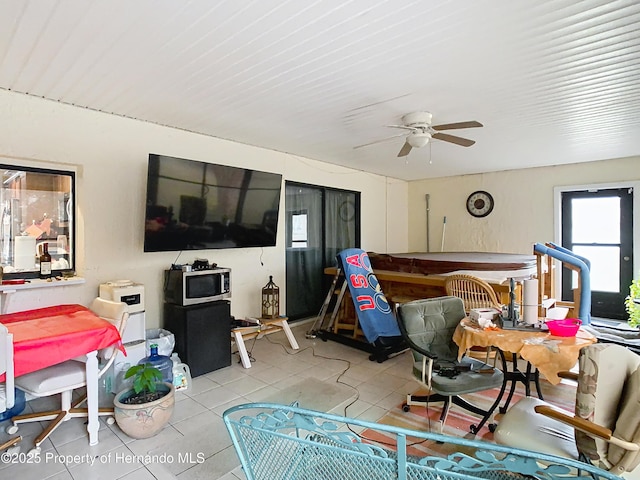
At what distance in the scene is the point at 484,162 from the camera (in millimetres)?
5598

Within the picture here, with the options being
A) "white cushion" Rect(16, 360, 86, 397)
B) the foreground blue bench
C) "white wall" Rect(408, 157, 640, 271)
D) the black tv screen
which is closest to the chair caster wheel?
"white cushion" Rect(16, 360, 86, 397)

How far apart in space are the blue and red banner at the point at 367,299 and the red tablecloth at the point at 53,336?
250cm

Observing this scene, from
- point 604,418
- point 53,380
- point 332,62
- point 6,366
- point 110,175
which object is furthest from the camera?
point 110,175

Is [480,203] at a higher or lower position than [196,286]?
higher

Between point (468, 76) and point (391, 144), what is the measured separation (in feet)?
6.18

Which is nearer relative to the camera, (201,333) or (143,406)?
(143,406)

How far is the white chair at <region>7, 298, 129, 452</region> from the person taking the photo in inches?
85.4

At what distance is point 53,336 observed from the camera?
209 centimetres

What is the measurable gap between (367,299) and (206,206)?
208cm

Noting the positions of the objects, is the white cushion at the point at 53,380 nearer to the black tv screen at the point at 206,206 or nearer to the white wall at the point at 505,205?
the black tv screen at the point at 206,206

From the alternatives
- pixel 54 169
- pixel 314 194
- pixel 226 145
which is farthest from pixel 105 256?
pixel 314 194

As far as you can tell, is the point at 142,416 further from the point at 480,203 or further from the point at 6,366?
the point at 480,203

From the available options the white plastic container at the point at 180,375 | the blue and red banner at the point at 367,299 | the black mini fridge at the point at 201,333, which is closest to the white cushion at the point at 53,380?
the white plastic container at the point at 180,375

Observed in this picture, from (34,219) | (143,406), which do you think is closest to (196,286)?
(143,406)
